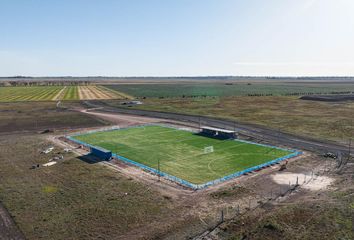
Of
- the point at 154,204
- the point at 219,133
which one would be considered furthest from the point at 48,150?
the point at 219,133

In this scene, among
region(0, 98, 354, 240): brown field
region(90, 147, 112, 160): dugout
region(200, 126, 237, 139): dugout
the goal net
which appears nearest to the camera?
region(0, 98, 354, 240): brown field

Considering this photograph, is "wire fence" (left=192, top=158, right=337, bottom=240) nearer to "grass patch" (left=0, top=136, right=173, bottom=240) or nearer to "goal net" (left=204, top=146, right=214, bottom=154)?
"grass patch" (left=0, top=136, right=173, bottom=240)

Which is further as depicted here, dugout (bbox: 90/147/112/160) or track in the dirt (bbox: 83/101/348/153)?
track in the dirt (bbox: 83/101/348/153)

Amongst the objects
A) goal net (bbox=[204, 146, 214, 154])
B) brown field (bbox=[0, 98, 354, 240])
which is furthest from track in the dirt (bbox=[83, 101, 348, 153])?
goal net (bbox=[204, 146, 214, 154])

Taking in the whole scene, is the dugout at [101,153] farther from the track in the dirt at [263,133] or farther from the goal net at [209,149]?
the track in the dirt at [263,133]

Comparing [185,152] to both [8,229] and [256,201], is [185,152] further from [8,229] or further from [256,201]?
[8,229]
